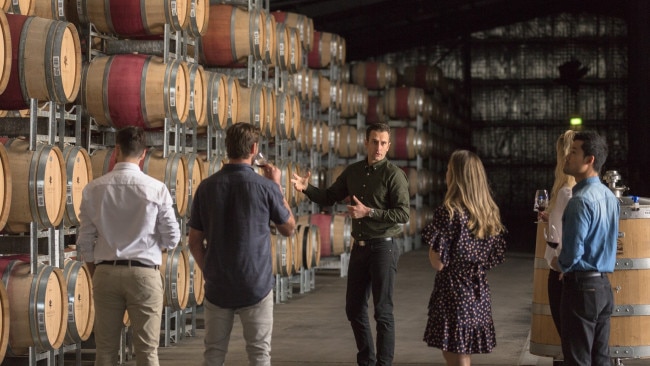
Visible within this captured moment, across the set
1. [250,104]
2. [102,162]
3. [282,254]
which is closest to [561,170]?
[102,162]

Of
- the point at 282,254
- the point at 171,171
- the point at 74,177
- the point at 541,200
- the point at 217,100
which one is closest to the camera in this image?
the point at 541,200

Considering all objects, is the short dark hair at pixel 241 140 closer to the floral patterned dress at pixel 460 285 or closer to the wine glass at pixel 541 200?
the floral patterned dress at pixel 460 285

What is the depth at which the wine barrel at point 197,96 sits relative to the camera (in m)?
10.2

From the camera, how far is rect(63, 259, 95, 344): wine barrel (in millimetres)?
7895

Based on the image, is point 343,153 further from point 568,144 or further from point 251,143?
point 251,143

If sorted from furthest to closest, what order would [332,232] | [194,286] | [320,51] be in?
1. [320,51]
2. [332,232]
3. [194,286]

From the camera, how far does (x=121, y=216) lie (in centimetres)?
621

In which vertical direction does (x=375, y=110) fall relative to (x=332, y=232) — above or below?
above

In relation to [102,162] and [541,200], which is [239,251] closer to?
[541,200]

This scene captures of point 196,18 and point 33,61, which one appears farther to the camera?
point 196,18

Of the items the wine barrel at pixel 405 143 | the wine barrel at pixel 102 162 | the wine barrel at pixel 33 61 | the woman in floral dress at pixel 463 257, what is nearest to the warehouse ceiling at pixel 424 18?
the wine barrel at pixel 405 143

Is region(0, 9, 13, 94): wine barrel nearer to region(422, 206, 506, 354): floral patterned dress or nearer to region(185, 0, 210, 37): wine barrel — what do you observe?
region(422, 206, 506, 354): floral patterned dress

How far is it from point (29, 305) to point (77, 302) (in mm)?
680

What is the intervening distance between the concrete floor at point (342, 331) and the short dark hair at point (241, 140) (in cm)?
360
